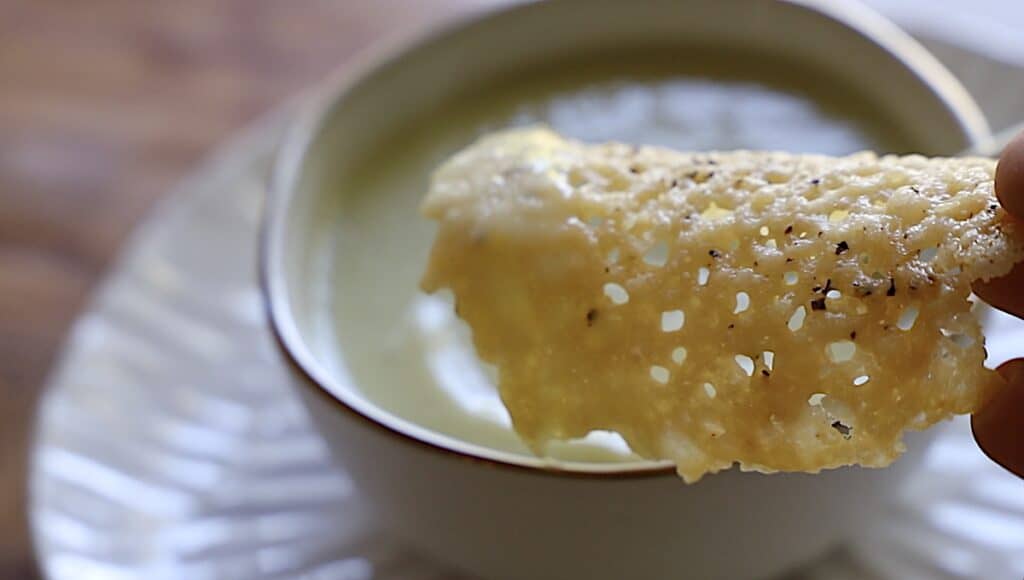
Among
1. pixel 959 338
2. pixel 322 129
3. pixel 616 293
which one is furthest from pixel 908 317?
pixel 322 129

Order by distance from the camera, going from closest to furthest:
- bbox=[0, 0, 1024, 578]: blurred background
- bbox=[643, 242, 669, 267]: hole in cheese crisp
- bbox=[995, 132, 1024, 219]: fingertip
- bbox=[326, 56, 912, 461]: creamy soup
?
bbox=[995, 132, 1024, 219]: fingertip, bbox=[643, 242, 669, 267]: hole in cheese crisp, bbox=[326, 56, 912, 461]: creamy soup, bbox=[0, 0, 1024, 578]: blurred background

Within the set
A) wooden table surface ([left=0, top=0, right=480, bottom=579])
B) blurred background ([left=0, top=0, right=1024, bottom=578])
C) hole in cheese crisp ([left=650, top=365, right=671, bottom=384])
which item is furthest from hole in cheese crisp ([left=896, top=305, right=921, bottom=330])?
wooden table surface ([left=0, top=0, right=480, bottom=579])

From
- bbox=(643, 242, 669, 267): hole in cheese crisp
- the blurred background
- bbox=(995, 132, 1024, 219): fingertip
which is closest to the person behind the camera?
bbox=(995, 132, 1024, 219): fingertip

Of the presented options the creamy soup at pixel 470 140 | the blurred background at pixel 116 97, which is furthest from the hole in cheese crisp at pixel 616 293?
the blurred background at pixel 116 97

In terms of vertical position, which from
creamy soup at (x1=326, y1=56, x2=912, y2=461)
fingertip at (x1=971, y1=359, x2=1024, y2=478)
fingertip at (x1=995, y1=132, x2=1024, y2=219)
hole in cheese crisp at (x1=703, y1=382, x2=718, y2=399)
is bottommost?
fingertip at (x1=971, y1=359, x2=1024, y2=478)

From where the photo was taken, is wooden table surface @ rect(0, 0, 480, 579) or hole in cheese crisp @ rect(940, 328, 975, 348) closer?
hole in cheese crisp @ rect(940, 328, 975, 348)

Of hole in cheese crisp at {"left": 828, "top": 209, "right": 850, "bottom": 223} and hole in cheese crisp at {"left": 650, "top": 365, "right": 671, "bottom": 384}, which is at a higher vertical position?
hole in cheese crisp at {"left": 828, "top": 209, "right": 850, "bottom": 223}

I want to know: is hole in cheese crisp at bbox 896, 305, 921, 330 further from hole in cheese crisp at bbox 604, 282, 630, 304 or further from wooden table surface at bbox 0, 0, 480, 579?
wooden table surface at bbox 0, 0, 480, 579
